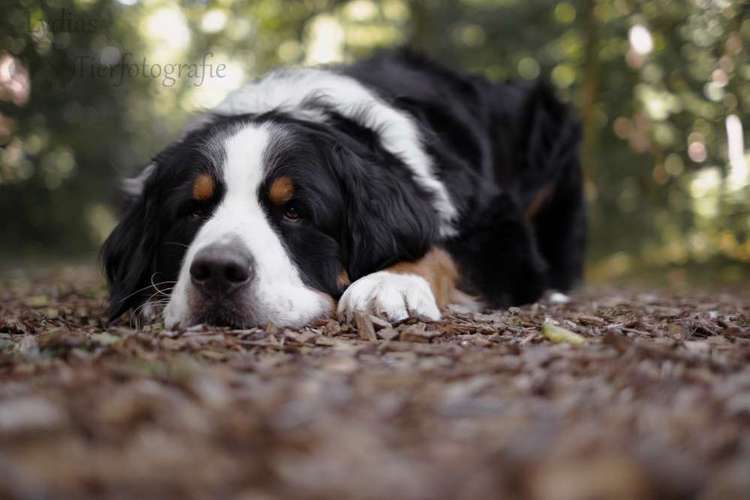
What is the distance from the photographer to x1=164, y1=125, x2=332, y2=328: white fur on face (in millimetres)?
2691

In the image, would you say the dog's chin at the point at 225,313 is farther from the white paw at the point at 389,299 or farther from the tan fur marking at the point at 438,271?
the tan fur marking at the point at 438,271

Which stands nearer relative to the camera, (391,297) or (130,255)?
(391,297)

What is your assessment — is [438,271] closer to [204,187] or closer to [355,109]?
[355,109]

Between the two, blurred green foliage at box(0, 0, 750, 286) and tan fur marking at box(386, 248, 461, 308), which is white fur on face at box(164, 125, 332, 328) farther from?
blurred green foliage at box(0, 0, 750, 286)

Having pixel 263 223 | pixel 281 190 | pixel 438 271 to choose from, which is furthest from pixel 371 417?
pixel 438 271

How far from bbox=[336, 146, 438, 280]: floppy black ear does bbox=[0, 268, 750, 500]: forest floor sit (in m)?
0.85

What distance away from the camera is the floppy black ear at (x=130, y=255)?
11.0ft

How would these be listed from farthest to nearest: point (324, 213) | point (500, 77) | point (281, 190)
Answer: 1. point (500, 77)
2. point (324, 213)
3. point (281, 190)

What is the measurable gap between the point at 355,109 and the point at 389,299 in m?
1.35

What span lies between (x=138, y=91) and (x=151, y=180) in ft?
28.6

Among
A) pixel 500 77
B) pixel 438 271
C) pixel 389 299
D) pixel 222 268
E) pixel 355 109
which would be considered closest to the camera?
pixel 222 268

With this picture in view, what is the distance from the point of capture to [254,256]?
8.80ft

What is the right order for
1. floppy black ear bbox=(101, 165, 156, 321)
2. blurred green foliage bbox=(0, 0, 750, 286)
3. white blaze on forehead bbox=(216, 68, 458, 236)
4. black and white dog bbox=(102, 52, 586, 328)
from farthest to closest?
blurred green foliage bbox=(0, 0, 750, 286) < white blaze on forehead bbox=(216, 68, 458, 236) < floppy black ear bbox=(101, 165, 156, 321) < black and white dog bbox=(102, 52, 586, 328)

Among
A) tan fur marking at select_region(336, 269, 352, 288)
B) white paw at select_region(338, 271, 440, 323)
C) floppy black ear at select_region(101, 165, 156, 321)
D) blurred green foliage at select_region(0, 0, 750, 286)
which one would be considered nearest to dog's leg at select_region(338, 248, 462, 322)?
white paw at select_region(338, 271, 440, 323)
